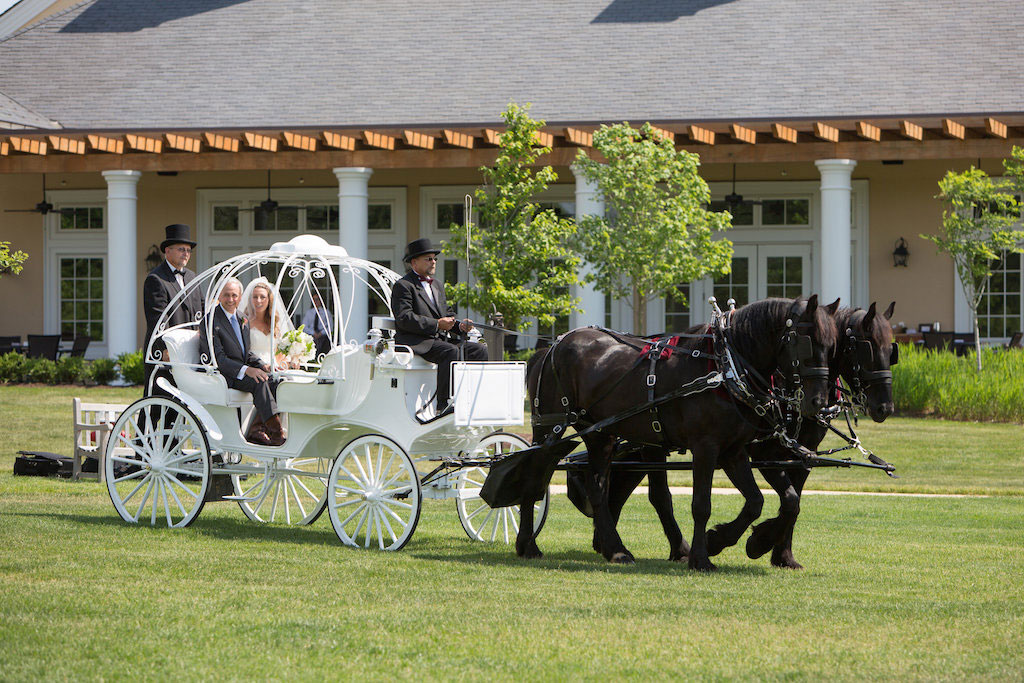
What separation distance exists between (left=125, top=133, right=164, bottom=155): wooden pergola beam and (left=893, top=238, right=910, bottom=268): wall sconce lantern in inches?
509

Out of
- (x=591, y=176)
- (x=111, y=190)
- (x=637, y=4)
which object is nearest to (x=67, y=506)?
(x=591, y=176)

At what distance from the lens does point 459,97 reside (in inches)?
923

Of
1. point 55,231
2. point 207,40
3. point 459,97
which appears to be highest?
point 207,40

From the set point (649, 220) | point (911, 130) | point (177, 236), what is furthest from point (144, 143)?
point (911, 130)

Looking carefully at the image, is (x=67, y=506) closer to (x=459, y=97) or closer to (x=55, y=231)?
(x=459, y=97)

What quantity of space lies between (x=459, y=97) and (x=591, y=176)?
185 inches

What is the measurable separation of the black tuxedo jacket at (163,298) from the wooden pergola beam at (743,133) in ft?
36.3

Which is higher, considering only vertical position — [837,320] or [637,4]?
[637,4]

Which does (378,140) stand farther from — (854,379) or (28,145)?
(854,379)

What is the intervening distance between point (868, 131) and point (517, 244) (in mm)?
5869

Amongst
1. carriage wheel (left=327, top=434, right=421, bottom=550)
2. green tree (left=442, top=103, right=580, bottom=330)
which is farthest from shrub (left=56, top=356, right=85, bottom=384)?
carriage wheel (left=327, top=434, right=421, bottom=550)

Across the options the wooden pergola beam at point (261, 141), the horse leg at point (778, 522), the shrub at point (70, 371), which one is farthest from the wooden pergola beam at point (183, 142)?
the horse leg at point (778, 522)

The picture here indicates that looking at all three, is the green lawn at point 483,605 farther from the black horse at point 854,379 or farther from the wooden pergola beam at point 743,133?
the wooden pergola beam at point 743,133

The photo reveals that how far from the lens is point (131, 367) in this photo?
21547mm
